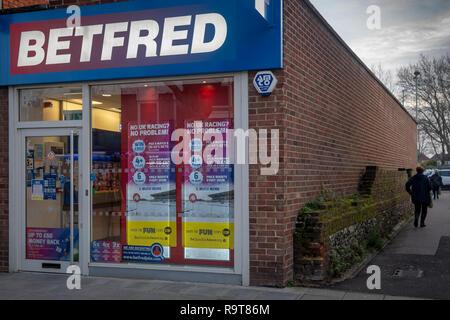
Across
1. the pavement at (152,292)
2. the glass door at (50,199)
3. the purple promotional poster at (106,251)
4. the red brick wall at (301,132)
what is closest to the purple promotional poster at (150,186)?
the purple promotional poster at (106,251)

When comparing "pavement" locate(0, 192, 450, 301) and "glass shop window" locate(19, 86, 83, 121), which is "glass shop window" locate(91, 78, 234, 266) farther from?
"pavement" locate(0, 192, 450, 301)

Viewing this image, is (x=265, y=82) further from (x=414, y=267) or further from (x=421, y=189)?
(x=421, y=189)

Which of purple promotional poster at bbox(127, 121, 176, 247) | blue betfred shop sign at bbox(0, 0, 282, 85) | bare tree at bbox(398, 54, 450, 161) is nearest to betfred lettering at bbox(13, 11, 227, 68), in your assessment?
blue betfred shop sign at bbox(0, 0, 282, 85)

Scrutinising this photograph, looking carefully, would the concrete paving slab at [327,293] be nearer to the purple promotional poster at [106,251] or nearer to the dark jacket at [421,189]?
the purple promotional poster at [106,251]

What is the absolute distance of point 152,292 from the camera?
6.63 m

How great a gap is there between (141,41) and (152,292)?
3717mm

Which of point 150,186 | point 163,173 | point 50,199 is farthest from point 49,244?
point 163,173

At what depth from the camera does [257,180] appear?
6898mm

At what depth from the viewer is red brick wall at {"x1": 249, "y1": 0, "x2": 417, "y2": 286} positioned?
6.80 metres

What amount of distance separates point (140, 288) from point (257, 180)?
7.37ft

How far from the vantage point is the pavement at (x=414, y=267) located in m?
6.85
